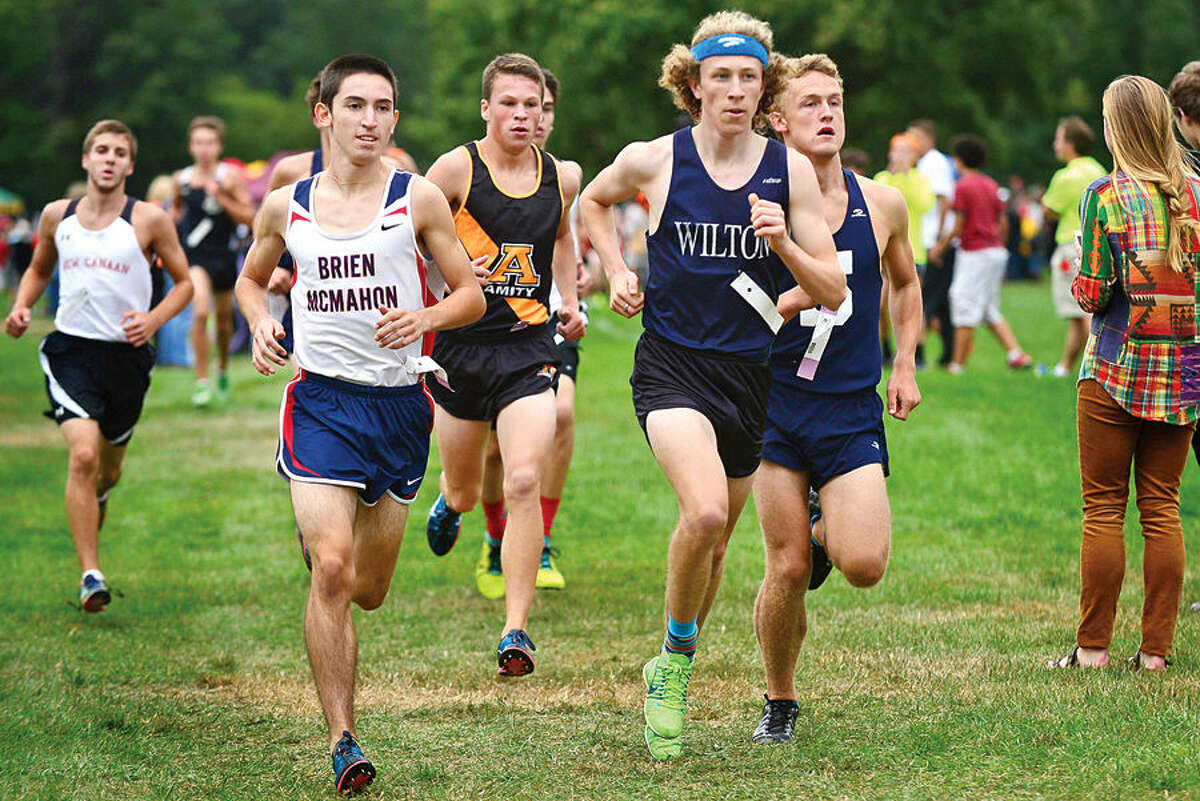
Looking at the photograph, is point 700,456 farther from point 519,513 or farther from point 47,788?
point 47,788

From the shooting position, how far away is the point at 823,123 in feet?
20.0

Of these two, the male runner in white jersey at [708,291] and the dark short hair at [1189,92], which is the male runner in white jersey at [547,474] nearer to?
the male runner in white jersey at [708,291]

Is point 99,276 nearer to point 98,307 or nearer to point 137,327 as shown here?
point 98,307

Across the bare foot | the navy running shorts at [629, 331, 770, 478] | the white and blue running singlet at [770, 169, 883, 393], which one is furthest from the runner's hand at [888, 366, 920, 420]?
the bare foot

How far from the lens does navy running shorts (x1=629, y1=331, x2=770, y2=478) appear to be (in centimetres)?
583

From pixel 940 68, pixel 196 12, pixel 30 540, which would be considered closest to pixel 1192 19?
pixel 940 68

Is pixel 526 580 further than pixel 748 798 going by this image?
Yes

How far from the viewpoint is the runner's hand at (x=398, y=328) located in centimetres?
568

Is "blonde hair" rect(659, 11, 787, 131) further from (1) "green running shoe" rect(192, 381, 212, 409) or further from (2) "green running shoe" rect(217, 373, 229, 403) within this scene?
(2) "green running shoe" rect(217, 373, 229, 403)

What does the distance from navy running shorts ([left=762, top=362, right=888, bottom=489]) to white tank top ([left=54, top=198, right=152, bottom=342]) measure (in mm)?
4510

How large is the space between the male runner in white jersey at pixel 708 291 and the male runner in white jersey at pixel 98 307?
3932 millimetres

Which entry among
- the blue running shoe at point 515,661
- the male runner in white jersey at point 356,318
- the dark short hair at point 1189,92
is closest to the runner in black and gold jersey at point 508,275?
the blue running shoe at point 515,661

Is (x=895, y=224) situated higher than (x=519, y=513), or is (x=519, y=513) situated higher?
(x=895, y=224)

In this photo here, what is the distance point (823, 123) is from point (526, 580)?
246 centimetres
